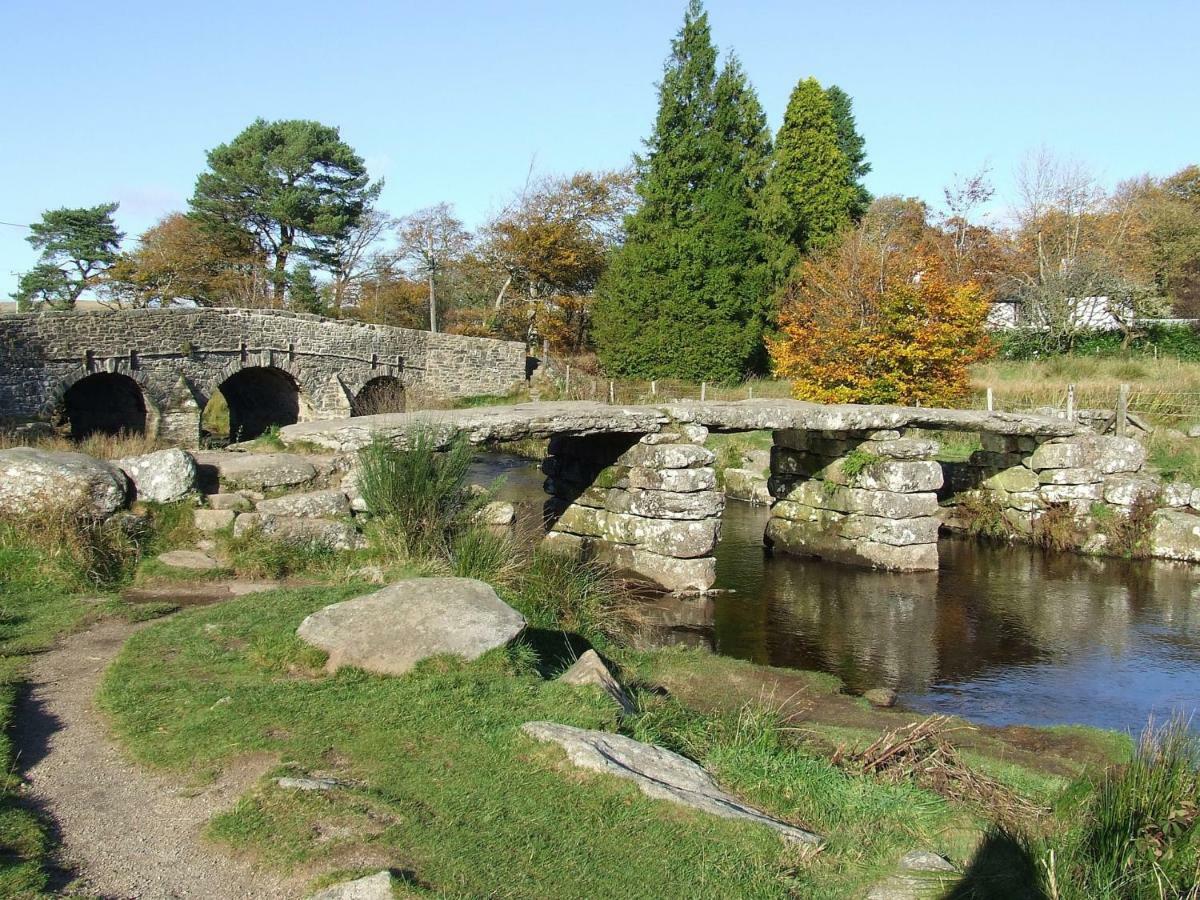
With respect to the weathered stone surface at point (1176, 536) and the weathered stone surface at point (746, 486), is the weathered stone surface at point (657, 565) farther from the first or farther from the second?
the weathered stone surface at point (1176, 536)

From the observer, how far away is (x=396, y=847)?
3.92 metres

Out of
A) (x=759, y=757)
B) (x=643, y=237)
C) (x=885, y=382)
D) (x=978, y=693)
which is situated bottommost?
(x=978, y=693)

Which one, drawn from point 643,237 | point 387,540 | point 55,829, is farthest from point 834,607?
point 643,237

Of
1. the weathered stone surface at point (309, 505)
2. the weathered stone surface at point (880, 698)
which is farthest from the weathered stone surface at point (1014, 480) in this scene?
the weathered stone surface at point (309, 505)

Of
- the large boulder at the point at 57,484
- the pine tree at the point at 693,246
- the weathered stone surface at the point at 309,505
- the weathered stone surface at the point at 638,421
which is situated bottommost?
the weathered stone surface at the point at 309,505

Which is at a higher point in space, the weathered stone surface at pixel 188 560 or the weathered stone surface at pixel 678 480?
the weathered stone surface at pixel 678 480

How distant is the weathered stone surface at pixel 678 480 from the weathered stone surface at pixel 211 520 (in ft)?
19.8

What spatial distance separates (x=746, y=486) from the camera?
2139 cm

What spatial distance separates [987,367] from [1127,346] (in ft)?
19.9

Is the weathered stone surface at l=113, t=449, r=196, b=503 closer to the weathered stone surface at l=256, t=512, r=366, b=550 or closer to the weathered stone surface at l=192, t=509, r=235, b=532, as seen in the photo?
the weathered stone surface at l=192, t=509, r=235, b=532

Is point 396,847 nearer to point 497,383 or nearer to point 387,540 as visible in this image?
point 387,540

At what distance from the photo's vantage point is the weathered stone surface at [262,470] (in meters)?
9.80

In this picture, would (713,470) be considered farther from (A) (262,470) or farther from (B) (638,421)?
(A) (262,470)

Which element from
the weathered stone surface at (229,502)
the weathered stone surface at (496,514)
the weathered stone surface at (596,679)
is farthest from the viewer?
the weathered stone surface at (496,514)
